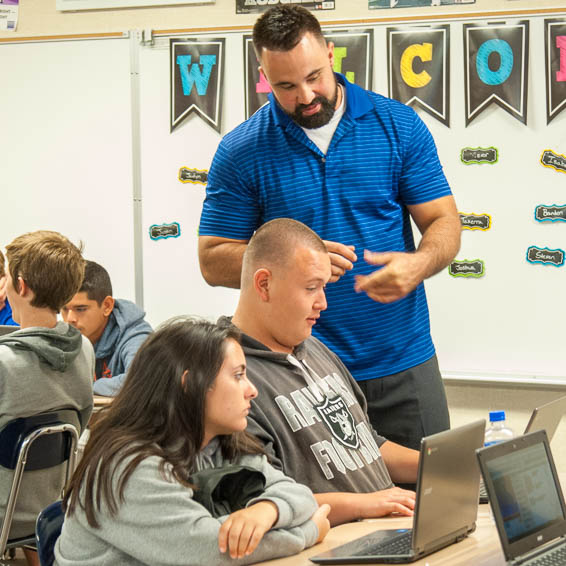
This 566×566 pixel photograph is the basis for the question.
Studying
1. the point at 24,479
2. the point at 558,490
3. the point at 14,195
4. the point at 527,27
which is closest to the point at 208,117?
the point at 14,195

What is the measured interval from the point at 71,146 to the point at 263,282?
2320mm

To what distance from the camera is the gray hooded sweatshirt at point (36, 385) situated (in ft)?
8.34

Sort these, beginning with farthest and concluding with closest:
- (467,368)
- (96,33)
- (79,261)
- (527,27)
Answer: (96,33) < (467,368) < (527,27) < (79,261)

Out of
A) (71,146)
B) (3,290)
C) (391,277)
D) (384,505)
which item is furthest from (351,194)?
(71,146)

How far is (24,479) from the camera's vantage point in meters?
2.59

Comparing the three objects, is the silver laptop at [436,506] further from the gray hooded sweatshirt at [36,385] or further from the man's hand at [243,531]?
the gray hooded sweatshirt at [36,385]

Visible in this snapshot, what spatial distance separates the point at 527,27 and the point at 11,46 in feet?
7.62

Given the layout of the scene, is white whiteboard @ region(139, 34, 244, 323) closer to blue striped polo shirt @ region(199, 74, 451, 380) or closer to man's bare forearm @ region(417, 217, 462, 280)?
blue striped polo shirt @ region(199, 74, 451, 380)

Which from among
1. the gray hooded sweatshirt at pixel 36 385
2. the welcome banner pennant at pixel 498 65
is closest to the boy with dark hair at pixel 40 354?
the gray hooded sweatshirt at pixel 36 385

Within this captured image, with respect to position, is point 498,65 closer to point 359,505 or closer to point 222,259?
point 222,259

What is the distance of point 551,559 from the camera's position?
1.42 metres

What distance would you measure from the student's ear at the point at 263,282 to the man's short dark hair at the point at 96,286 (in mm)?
1640

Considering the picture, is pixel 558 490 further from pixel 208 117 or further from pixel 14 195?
pixel 14 195

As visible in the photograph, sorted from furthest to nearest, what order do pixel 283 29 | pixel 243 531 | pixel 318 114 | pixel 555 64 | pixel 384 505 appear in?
pixel 555 64, pixel 318 114, pixel 283 29, pixel 384 505, pixel 243 531
